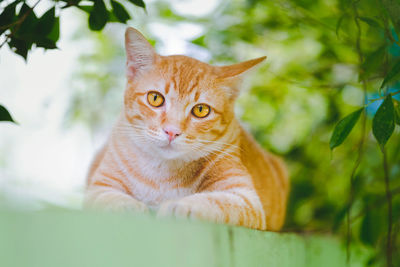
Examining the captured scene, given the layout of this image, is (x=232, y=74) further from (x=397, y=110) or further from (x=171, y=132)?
(x=397, y=110)

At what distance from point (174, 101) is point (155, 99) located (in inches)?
1.6

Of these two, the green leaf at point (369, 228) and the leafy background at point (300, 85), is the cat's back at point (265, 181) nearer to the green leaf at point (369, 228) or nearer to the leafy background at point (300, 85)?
the leafy background at point (300, 85)

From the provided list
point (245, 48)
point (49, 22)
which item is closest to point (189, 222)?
point (49, 22)

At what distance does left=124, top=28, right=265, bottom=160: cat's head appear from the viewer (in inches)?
31.0

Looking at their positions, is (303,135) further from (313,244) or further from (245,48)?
(313,244)

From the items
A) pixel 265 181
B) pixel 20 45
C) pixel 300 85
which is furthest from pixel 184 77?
pixel 300 85

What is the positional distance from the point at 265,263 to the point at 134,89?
1.50 feet

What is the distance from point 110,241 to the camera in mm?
545

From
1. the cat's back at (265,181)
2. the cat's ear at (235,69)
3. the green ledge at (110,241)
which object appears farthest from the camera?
the cat's back at (265,181)

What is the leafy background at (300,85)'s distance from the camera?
108 cm

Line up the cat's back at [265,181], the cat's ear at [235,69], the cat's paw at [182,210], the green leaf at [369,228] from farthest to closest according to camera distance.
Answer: the green leaf at [369,228], the cat's back at [265,181], the cat's ear at [235,69], the cat's paw at [182,210]

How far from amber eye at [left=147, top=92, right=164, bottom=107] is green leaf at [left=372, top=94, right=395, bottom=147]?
0.42 metres

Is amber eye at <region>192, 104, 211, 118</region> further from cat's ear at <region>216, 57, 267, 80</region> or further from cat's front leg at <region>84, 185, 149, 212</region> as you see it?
cat's front leg at <region>84, 185, 149, 212</region>

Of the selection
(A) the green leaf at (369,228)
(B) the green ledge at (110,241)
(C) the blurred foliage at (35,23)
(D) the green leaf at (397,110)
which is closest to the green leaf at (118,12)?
(C) the blurred foliage at (35,23)
